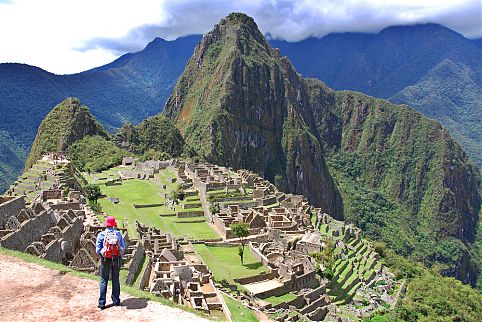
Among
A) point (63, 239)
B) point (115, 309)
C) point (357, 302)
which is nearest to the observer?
point (115, 309)

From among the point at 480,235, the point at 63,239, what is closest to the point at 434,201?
the point at 480,235

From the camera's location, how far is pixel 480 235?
178625 mm

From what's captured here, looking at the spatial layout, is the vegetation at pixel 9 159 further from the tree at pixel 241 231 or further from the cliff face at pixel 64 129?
the tree at pixel 241 231

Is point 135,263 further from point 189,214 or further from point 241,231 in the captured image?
point 189,214

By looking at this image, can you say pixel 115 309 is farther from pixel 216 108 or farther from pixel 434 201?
pixel 434 201

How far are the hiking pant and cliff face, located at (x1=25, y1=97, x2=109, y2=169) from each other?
8649 centimetres

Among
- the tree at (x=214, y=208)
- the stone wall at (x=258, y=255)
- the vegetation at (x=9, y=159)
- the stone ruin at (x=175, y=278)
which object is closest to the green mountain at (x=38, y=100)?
the vegetation at (x=9, y=159)

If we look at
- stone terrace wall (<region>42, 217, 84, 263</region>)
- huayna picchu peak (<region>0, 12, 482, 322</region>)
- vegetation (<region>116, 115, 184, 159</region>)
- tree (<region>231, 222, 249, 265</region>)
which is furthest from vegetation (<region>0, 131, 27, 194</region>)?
stone terrace wall (<region>42, 217, 84, 263</region>)

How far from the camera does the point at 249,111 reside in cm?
17212

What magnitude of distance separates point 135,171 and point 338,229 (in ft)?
106

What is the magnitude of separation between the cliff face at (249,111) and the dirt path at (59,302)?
134m

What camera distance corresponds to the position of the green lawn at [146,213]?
133 ft

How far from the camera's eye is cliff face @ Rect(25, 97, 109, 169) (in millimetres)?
97125

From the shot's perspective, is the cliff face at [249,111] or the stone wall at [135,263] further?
the cliff face at [249,111]
